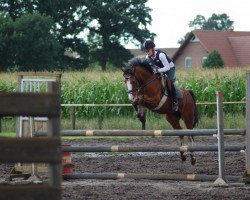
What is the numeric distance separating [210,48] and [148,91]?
6631cm

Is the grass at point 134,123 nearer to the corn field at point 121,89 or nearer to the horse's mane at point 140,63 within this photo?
the corn field at point 121,89

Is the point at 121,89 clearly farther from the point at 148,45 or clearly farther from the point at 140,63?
the point at 148,45

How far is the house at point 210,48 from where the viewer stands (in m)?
80.1

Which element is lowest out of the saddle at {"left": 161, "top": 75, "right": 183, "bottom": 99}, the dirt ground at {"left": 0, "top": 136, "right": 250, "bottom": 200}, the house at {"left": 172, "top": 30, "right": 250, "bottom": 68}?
the dirt ground at {"left": 0, "top": 136, "right": 250, "bottom": 200}

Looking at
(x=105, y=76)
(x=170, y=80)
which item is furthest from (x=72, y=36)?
(x=170, y=80)

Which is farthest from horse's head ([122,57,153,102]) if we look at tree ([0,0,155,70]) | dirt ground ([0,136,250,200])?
tree ([0,0,155,70])

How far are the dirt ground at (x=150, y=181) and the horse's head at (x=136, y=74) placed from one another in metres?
1.38

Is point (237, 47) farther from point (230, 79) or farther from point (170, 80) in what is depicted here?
point (170, 80)

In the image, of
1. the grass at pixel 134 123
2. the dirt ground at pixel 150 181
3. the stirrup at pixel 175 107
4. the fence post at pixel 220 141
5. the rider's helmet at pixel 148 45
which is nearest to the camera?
the dirt ground at pixel 150 181

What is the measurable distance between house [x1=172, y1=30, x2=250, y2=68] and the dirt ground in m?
63.5

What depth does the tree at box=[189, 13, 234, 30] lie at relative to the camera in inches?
5807

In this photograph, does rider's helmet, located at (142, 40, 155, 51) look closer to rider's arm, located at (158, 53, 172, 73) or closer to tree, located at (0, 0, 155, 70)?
rider's arm, located at (158, 53, 172, 73)

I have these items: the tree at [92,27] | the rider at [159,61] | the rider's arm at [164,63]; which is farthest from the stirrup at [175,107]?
the tree at [92,27]

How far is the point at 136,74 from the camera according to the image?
49.0 feet
